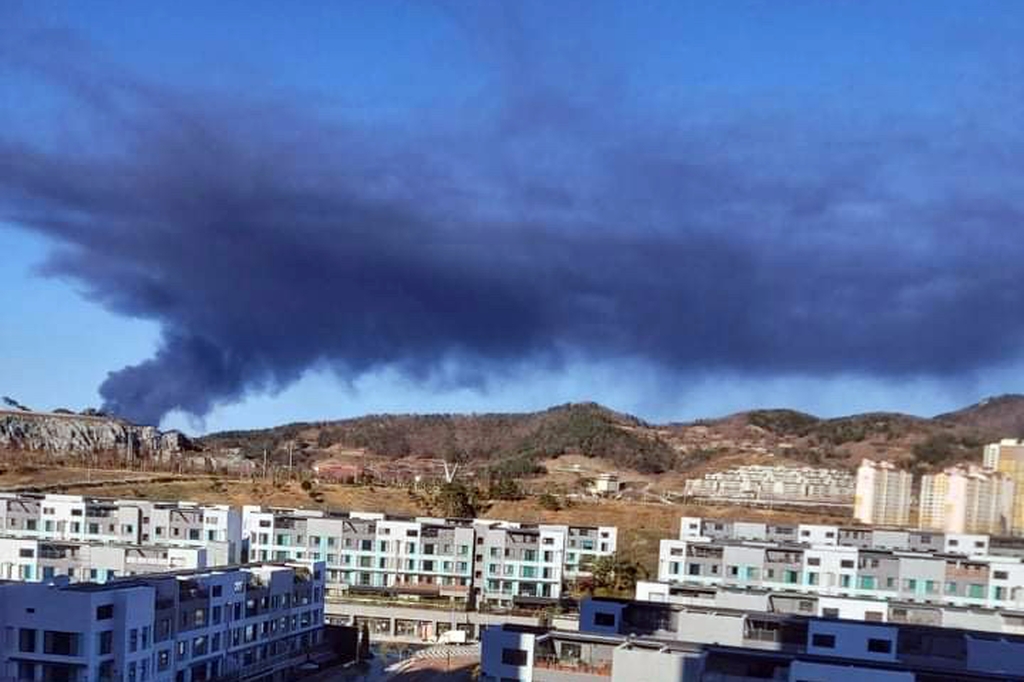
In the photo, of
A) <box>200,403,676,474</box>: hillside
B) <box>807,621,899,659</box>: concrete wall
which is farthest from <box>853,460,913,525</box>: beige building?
<box>200,403,676,474</box>: hillside

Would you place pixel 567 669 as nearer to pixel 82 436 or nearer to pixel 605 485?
pixel 605 485

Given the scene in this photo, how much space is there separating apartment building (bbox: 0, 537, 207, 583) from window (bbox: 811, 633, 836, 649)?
8957mm

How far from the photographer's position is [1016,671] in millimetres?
10422

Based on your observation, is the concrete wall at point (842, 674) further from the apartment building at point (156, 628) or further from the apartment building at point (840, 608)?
the apartment building at point (156, 628)

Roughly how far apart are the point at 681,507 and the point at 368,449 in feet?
105

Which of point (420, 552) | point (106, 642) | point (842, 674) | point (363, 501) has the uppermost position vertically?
point (363, 501)

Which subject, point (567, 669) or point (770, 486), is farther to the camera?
point (770, 486)

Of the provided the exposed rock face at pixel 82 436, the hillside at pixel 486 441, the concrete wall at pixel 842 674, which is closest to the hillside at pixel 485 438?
the hillside at pixel 486 441

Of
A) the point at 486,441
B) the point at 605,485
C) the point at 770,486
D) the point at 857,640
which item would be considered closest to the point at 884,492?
the point at 857,640

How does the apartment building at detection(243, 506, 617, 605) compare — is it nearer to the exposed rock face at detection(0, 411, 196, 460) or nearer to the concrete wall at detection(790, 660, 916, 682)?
the concrete wall at detection(790, 660, 916, 682)

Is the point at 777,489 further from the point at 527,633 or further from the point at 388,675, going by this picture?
the point at 527,633

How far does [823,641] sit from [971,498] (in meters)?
6.00

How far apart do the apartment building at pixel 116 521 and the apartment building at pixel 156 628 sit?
6385 mm

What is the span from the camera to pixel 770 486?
3134cm
